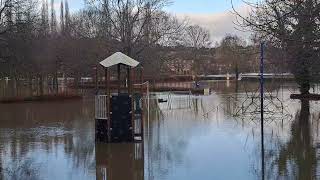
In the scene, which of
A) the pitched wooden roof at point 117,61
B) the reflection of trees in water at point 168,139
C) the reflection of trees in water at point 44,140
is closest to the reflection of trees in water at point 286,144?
the reflection of trees in water at point 168,139

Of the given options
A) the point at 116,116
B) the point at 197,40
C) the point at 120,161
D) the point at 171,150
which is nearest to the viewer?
the point at 120,161

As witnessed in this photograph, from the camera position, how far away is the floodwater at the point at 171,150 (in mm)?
10539

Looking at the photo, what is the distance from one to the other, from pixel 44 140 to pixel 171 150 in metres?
4.59

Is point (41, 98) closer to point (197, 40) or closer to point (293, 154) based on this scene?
point (293, 154)

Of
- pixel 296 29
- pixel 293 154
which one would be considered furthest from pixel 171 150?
pixel 296 29

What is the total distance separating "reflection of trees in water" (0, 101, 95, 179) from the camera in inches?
468

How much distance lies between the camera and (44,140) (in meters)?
15.7

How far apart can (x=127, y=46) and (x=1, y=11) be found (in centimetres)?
1157

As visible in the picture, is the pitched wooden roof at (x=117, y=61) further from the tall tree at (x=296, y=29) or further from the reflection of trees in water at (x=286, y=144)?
the tall tree at (x=296, y=29)

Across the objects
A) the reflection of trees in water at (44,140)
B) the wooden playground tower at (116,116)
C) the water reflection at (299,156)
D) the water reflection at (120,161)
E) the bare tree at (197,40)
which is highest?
the bare tree at (197,40)

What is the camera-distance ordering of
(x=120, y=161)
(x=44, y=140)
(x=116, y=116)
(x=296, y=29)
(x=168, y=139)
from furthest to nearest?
(x=44, y=140), (x=168, y=139), (x=116, y=116), (x=120, y=161), (x=296, y=29)

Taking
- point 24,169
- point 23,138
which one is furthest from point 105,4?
point 24,169

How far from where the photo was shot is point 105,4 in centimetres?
4694

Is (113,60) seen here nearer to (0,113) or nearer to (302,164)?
(302,164)
